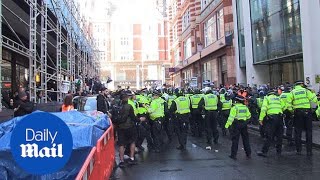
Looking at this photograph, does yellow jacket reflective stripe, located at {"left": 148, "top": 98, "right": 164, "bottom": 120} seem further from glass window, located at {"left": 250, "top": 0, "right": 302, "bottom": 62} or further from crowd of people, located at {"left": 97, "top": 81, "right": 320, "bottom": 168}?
glass window, located at {"left": 250, "top": 0, "right": 302, "bottom": 62}

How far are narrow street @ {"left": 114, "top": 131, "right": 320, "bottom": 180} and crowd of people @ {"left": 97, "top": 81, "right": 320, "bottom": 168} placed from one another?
1.38 feet

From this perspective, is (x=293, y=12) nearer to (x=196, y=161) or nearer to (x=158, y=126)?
(x=158, y=126)

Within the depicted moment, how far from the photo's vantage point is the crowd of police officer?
1083 cm

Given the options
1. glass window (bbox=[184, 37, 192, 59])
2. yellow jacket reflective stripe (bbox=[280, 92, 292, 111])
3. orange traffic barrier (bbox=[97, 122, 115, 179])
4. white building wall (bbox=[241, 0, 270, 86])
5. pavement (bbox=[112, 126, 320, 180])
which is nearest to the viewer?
orange traffic barrier (bbox=[97, 122, 115, 179])

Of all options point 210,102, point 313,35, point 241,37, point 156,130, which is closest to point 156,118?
point 156,130

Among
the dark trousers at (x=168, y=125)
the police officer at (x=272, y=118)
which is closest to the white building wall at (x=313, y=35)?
the dark trousers at (x=168, y=125)

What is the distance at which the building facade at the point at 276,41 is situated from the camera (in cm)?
2011

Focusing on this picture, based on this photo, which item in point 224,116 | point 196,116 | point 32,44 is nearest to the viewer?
point 32,44

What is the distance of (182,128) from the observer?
12734mm

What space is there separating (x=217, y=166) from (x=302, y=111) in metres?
2.82

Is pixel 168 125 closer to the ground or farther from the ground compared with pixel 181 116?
closer to the ground

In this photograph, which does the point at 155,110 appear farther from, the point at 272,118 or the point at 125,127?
the point at 272,118

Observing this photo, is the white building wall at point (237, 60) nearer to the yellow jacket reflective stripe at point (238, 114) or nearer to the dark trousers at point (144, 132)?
the dark trousers at point (144, 132)

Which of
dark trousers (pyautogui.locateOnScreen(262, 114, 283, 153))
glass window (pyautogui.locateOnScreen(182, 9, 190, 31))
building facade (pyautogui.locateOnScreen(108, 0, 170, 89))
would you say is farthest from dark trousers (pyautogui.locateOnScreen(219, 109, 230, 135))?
building facade (pyautogui.locateOnScreen(108, 0, 170, 89))
